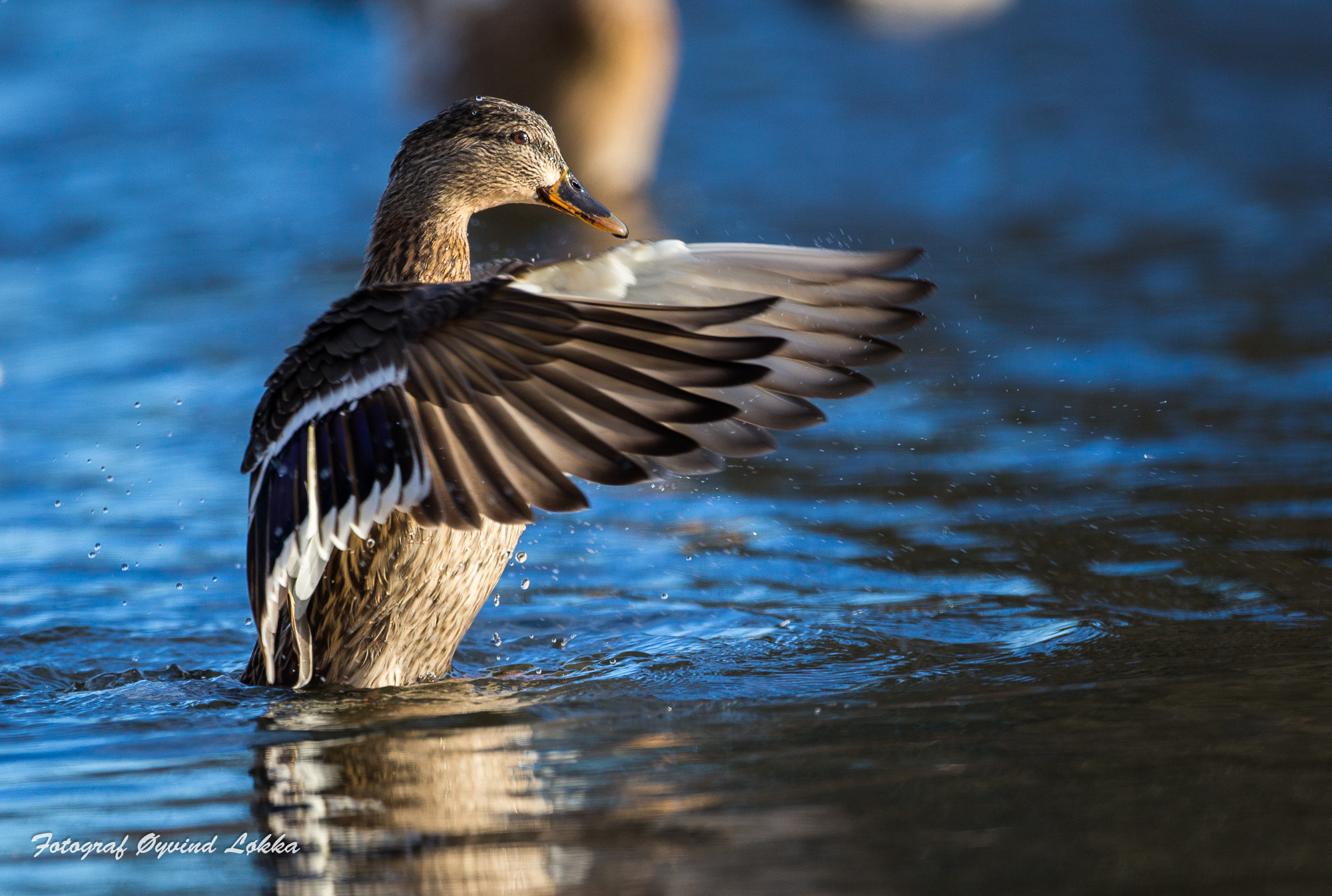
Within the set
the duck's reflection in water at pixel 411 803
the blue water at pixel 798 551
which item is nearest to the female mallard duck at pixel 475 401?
the blue water at pixel 798 551

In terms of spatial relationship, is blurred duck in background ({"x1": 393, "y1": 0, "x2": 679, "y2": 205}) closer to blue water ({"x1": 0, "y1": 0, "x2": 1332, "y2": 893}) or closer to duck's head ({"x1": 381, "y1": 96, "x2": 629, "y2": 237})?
blue water ({"x1": 0, "y1": 0, "x2": 1332, "y2": 893})

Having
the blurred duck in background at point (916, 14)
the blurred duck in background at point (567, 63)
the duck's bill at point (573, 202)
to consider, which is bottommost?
the duck's bill at point (573, 202)

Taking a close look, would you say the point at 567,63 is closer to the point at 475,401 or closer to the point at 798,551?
the point at 798,551

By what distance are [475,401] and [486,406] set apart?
0.09ft

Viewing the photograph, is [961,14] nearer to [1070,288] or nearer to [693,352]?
[1070,288]

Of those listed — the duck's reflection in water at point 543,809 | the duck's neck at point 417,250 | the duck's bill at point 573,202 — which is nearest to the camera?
the duck's reflection in water at point 543,809

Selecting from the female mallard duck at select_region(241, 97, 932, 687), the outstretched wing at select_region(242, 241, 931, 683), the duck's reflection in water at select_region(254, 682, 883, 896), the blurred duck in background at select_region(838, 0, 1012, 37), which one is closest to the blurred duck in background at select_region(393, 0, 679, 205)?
the blurred duck in background at select_region(838, 0, 1012, 37)

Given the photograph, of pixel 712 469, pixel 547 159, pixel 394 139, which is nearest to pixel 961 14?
pixel 394 139

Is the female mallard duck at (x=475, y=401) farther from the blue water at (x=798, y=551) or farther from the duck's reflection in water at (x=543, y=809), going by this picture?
A: the duck's reflection in water at (x=543, y=809)

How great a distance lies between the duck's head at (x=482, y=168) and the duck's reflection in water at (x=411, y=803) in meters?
1.51

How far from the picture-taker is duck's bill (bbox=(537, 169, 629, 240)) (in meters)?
4.85

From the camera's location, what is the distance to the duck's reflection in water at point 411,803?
8.80ft

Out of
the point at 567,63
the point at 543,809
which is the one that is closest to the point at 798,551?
the point at 543,809

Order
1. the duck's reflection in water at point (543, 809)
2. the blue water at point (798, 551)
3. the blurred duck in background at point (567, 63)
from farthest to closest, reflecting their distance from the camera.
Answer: the blurred duck in background at point (567, 63) < the blue water at point (798, 551) < the duck's reflection in water at point (543, 809)
